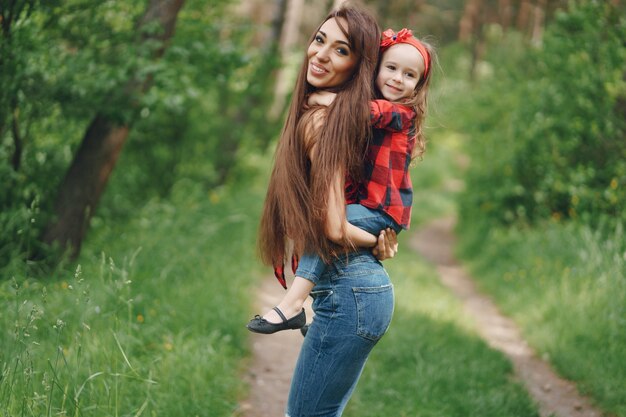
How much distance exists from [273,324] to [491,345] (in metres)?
3.62

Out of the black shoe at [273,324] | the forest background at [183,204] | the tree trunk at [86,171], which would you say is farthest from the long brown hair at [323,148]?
the tree trunk at [86,171]

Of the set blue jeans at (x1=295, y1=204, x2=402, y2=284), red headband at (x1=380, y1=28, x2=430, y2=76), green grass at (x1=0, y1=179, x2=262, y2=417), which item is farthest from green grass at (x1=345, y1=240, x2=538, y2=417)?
red headband at (x1=380, y1=28, x2=430, y2=76)

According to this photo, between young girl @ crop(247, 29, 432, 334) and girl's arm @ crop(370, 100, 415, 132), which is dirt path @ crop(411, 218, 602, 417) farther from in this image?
girl's arm @ crop(370, 100, 415, 132)

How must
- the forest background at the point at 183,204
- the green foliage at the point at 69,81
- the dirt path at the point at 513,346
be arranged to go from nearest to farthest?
the forest background at the point at 183,204
the dirt path at the point at 513,346
the green foliage at the point at 69,81

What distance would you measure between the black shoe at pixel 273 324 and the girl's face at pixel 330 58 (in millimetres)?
866

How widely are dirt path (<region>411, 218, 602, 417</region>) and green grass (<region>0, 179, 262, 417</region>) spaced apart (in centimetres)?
212

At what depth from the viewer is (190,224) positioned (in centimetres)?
666

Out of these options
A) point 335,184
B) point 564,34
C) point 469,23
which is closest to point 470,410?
point 335,184

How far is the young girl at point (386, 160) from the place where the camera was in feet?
7.16

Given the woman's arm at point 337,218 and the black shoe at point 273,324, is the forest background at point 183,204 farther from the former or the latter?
the black shoe at point 273,324

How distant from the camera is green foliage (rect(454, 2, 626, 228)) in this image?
654 centimetres

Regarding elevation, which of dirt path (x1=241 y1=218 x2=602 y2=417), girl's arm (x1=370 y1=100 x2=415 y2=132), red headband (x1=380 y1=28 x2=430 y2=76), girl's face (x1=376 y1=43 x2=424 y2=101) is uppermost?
red headband (x1=380 y1=28 x2=430 y2=76)

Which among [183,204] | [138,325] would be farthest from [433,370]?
[183,204]

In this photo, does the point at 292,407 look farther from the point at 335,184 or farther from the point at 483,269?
the point at 483,269
